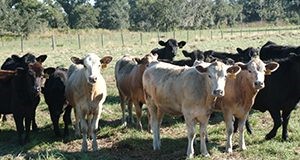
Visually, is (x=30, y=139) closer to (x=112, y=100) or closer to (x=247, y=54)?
(x=112, y=100)

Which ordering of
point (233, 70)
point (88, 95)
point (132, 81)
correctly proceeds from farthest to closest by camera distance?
point (132, 81), point (88, 95), point (233, 70)

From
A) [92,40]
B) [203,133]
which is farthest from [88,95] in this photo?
[92,40]

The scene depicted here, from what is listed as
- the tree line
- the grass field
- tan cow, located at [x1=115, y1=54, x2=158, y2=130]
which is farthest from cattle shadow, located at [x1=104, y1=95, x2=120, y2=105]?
the tree line

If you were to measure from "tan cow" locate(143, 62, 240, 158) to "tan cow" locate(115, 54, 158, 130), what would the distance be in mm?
1185

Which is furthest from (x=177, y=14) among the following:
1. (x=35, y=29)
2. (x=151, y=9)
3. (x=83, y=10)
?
(x=35, y=29)

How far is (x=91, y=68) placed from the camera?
864cm

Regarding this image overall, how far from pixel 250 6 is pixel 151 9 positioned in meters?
51.4

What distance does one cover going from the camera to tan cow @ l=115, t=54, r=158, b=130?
1055cm

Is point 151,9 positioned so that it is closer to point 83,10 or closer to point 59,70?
point 83,10

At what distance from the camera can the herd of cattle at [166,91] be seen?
8.08 m

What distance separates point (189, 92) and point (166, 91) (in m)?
0.76

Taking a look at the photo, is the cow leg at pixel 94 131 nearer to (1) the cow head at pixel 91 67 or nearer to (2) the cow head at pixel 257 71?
(1) the cow head at pixel 91 67

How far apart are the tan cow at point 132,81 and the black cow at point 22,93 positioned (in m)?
2.36

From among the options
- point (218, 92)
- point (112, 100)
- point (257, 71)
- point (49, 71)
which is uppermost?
point (257, 71)
